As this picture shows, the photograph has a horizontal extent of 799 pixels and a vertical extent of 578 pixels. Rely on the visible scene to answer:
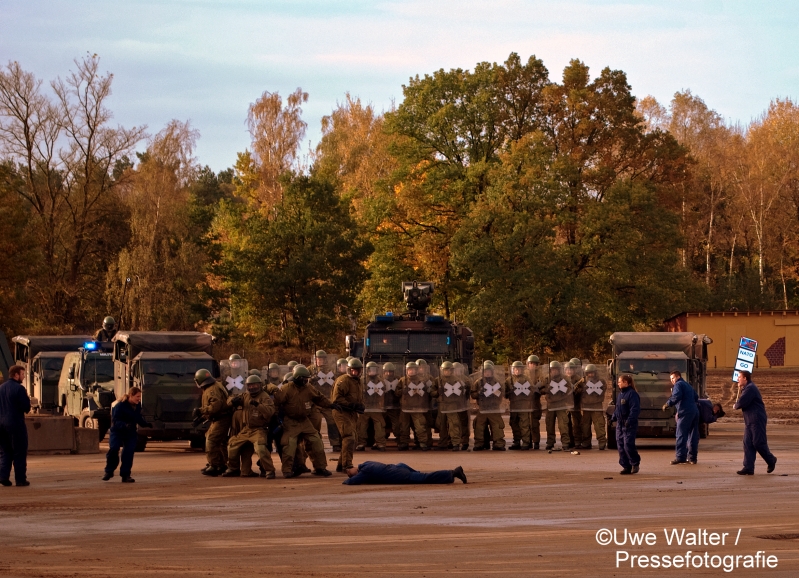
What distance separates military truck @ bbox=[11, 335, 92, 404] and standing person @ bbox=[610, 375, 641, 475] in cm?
1944

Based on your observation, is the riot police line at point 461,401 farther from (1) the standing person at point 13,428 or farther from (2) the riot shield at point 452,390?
(1) the standing person at point 13,428

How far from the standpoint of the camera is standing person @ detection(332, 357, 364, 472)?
20.7 metres

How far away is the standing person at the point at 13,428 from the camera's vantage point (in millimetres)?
18797

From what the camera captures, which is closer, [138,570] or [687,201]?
[138,570]

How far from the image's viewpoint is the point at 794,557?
1139 cm

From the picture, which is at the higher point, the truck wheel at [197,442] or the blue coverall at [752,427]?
the blue coverall at [752,427]

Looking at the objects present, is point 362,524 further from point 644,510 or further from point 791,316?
point 791,316

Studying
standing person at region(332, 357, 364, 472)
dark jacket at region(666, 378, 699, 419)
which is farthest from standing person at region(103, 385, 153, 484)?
dark jacket at region(666, 378, 699, 419)

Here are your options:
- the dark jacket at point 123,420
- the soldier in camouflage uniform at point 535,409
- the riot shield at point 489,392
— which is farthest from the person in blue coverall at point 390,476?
the soldier in camouflage uniform at point 535,409

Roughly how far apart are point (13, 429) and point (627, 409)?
31.9ft

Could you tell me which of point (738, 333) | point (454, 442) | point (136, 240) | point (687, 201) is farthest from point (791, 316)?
point (454, 442)

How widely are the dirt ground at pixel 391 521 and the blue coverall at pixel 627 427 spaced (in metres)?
0.39

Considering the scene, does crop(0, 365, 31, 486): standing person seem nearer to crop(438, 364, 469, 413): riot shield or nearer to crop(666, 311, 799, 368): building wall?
crop(438, 364, 469, 413): riot shield

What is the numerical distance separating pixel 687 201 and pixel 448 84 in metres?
13.9
